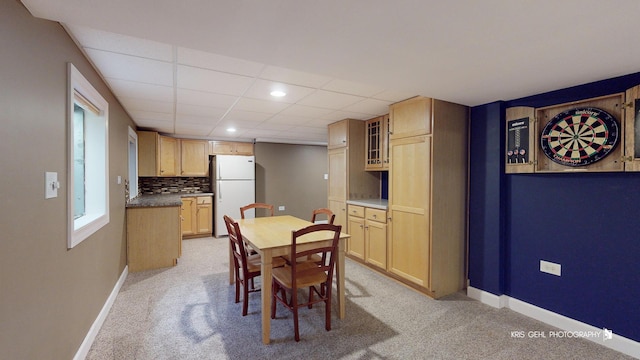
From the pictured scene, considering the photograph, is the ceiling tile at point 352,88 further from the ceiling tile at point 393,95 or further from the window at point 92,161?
the window at point 92,161

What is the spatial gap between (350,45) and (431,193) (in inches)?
70.5

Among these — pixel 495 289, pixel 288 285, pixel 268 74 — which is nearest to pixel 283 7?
pixel 268 74

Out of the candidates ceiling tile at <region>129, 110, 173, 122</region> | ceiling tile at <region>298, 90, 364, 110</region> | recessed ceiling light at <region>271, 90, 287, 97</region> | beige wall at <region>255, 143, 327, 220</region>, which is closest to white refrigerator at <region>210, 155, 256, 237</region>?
beige wall at <region>255, 143, 327, 220</region>

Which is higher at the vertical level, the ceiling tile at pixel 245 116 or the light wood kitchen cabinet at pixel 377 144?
the ceiling tile at pixel 245 116

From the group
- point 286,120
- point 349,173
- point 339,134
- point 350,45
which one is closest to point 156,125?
point 286,120

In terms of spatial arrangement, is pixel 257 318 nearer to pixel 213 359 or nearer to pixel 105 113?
pixel 213 359

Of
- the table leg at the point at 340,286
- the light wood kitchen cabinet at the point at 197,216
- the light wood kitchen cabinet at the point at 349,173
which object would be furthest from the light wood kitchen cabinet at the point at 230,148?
the table leg at the point at 340,286

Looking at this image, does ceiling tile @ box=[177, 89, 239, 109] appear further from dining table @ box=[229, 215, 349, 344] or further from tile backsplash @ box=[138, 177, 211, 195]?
tile backsplash @ box=[138, 177, 211, 195]

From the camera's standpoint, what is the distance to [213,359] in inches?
75.6

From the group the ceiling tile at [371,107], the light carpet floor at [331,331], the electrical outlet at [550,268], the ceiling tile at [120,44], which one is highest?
the ceiling tile at [371,107]

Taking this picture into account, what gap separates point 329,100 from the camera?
3080mm

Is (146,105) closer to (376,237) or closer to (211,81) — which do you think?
(211,81)

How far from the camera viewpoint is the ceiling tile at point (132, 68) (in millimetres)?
1977

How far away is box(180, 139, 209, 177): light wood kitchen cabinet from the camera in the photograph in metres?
5.60
